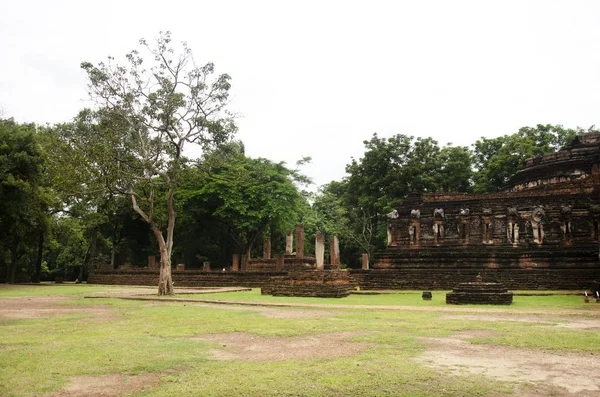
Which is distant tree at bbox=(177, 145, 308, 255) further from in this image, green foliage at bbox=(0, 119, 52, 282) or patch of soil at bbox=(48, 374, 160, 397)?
patch of soil at bbox=(48, 374, 160, 397)

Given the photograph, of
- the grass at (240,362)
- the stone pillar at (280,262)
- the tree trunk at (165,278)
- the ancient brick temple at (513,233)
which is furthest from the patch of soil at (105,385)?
the stone pillar at (280,262)

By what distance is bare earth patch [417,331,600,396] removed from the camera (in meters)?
5.87

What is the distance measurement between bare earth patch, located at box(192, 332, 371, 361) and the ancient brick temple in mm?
15445

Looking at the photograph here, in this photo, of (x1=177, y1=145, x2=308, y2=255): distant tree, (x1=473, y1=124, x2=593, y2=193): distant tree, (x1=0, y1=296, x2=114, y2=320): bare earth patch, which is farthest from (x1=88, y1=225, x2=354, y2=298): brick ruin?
(x1=473, y1=124, x2=593, y2=193): distant tree

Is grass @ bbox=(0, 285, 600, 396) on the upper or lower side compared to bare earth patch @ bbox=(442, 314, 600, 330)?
lower

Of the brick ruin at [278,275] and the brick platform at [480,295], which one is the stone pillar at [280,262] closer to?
the brick ruin at [278,275]

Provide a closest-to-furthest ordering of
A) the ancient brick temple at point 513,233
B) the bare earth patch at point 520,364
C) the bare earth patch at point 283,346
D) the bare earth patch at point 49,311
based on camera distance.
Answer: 1. the bare earth patch at point 520,364
2. the bare earth patch at point 283,346
3. the bare earth patch at point 49,311
4. the ancient brick temple at point 513,233

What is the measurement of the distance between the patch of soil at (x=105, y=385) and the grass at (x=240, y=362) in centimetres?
15

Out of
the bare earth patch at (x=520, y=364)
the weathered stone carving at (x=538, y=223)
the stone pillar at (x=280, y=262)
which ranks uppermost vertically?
the weathered stone carving at (x=538, y=223)

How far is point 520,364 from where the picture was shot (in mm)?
6785

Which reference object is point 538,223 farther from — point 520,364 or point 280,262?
point 520,364

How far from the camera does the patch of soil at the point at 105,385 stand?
560cm

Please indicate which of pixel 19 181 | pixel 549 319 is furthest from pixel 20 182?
pixel 549 319

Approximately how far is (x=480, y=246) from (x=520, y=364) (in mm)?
23053
